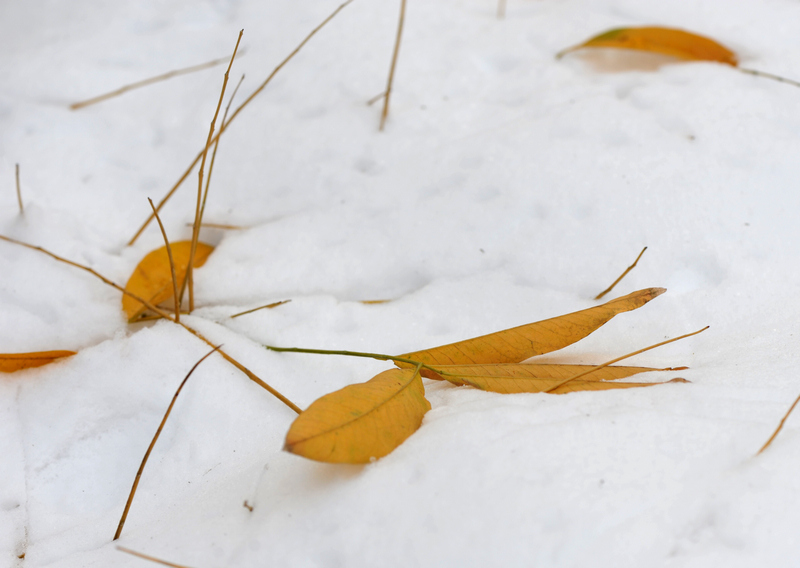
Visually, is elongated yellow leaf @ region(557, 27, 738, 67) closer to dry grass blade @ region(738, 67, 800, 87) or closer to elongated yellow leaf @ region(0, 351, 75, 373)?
dry grass blade @ region(738, 67, 800, 87)

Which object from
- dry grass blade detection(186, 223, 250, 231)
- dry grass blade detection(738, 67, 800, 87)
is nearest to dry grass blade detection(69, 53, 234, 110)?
dry grass blade detection(186, 223, 250, 231)

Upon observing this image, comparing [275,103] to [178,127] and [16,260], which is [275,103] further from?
[16,260]

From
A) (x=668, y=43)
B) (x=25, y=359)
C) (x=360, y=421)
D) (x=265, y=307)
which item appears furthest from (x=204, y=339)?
(x=668, y=43)

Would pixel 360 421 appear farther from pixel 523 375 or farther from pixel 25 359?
pixel 25 359

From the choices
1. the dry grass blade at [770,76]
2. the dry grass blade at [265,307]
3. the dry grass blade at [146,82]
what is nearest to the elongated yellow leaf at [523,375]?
the dry grass blade at [265,307]

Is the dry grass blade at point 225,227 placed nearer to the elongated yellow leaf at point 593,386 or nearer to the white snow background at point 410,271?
the white snow background at point 410,271

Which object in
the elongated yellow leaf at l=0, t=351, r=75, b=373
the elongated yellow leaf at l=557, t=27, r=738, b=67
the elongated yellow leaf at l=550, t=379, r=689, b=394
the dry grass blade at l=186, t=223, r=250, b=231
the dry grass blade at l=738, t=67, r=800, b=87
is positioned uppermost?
the elongated yellow leaf at l=557, t=27, r=738, b=67
